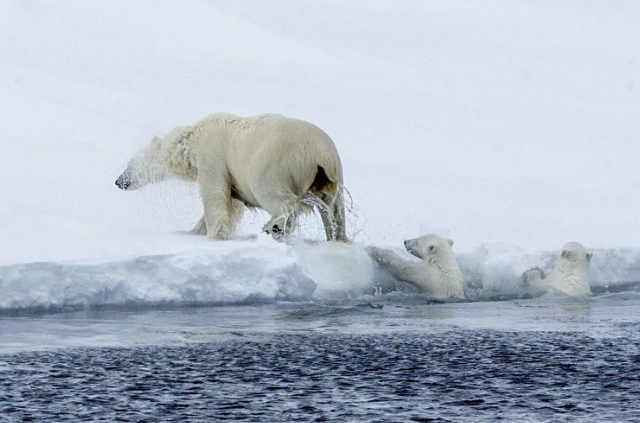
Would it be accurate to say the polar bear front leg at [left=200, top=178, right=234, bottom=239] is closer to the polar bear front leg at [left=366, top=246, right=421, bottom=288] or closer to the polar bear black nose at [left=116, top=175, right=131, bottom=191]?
the polar bear black nose at [left=116, top=175, right=131, bottom=191]

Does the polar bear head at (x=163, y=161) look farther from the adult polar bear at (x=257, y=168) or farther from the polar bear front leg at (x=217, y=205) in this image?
the polar bear front leg at (x=217, y=205)

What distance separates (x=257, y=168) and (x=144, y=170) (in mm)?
1801

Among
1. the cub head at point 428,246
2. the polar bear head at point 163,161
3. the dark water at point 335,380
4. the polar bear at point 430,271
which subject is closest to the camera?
the dark water at point 335,380

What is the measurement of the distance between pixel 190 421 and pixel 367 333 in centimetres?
250

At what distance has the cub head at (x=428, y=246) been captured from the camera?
407 inches

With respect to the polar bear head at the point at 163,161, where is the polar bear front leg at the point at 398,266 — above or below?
below

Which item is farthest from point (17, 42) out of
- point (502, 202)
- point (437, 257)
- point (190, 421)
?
point (190, 421)

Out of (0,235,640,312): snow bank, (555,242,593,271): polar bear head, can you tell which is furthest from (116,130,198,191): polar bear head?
(555,242,593,271): polar bear head

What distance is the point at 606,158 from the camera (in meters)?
22.1

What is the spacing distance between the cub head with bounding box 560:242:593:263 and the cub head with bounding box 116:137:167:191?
360 centimetres

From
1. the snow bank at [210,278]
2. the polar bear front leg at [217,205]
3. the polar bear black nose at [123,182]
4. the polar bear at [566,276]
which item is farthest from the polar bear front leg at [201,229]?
the polar bear at [566,276]

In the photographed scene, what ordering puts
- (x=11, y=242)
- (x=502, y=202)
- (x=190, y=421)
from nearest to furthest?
(x=190, y=421), (x=11, y=242), (x=502, y=202)

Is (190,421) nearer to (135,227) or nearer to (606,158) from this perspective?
(135,227)

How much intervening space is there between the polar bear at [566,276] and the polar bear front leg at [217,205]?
96.9 inches
